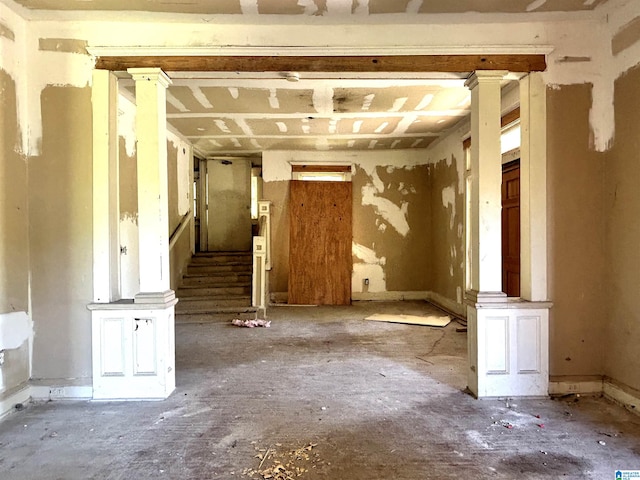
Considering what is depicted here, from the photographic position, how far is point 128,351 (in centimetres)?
296

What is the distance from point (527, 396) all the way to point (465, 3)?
302 cm

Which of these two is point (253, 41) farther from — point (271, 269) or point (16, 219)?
point (271, 269)

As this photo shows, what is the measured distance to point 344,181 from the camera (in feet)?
24.2

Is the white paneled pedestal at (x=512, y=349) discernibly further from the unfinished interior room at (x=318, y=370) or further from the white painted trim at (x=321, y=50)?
the white painted trim at (x=321, y=50)

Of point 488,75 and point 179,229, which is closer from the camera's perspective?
point 488,75

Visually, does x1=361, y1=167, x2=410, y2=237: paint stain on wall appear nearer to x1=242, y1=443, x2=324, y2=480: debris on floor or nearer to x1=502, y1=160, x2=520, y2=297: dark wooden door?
x1=502, y1=160, x2=520, y2=297: dark wooden door

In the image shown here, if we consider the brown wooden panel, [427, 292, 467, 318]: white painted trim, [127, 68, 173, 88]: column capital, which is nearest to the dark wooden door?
[427, 292, 467, 318]: white painted trim

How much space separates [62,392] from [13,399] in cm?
30

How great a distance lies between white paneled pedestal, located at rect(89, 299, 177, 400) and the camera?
9.69 ft

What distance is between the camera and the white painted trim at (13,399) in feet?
8.80

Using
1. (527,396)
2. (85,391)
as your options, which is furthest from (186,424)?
(527,396)

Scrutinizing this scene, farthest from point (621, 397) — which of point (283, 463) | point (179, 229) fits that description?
point (179, 229)

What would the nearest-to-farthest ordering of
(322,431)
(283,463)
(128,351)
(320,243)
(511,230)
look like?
(283,463) → (322,431) → (128,351) → (511,230) → (320,243)

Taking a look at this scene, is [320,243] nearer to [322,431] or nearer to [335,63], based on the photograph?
[335,63]
